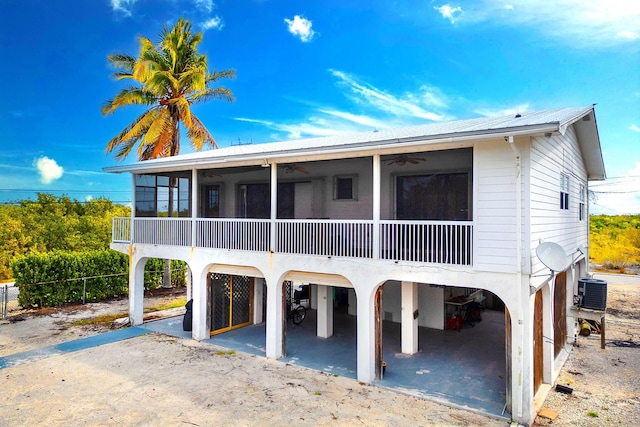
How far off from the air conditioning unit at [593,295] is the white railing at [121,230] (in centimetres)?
1410

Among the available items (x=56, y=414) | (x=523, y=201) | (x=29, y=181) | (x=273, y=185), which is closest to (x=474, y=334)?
(x=523, y=201)

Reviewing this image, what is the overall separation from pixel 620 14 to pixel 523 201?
18.9 metres

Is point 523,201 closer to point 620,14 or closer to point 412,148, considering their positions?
point 412,148

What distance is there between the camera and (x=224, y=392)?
8133 mm

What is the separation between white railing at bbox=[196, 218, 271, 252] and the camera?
1067 centimetres

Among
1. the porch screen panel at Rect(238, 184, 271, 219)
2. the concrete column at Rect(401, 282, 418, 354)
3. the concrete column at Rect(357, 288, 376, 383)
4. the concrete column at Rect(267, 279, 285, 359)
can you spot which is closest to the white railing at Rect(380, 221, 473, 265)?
the concrete column at Rect(357, 288, 376, 383)

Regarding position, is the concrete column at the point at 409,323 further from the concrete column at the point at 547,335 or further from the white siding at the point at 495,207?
the white siding at the point at 495,207

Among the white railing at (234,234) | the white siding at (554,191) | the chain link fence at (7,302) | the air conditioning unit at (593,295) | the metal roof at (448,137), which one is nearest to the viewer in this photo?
the metal roof at (448,137)

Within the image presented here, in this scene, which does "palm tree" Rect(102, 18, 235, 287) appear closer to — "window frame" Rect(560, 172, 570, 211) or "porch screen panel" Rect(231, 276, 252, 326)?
"porch screen panel" Rect(231, 276, 252, 326)

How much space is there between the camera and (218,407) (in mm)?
7434

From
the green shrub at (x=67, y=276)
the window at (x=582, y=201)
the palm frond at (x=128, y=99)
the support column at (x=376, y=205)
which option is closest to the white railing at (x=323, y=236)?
the support column at (x=376, y=205)

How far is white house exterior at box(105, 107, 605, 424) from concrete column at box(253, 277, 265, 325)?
0.23 feet

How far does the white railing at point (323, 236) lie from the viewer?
8.09 m

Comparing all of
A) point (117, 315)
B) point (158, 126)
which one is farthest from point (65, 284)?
point (158, 126)
